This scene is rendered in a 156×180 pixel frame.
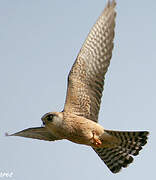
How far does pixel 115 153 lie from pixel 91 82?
170cm

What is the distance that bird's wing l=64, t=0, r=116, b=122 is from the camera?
8688 millimetres

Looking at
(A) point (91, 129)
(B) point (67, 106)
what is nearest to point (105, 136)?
(A) point (91, 129)

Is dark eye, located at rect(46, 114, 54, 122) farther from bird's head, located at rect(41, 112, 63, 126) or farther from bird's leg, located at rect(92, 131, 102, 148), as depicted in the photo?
bird's leg, located at rect(92, 131, 102, 148)

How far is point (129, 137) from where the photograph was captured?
8570 mm

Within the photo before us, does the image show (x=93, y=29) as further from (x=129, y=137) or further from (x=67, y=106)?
(x=129, y=137)

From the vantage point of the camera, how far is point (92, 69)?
Answer: 30.1 ft

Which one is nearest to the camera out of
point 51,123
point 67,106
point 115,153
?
point 51,123

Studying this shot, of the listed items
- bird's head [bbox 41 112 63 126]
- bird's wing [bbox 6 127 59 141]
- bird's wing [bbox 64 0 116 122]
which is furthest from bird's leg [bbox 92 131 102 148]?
bird's wing [bbox 6 127 59 141]

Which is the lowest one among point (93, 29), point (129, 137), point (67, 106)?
point (129, 137)

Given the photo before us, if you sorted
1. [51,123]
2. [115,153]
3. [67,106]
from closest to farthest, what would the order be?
[51,123]
[67,106]
[115,153]

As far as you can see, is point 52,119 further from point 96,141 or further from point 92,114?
point 92,114

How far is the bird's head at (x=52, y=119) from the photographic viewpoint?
313 inches

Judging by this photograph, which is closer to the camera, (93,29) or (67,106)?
(67,106)

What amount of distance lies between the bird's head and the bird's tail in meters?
1.10
